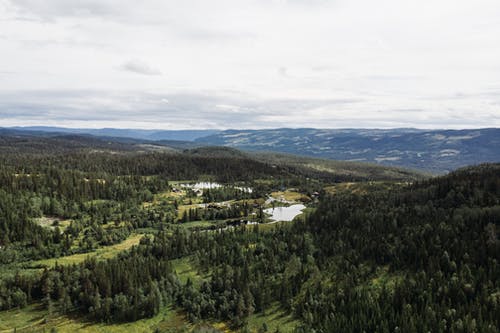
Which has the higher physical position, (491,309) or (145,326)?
(491,309)

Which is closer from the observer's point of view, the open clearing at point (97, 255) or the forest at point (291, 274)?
the forest at point (291, 274)

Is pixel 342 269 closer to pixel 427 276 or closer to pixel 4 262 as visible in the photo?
pixel 427 276

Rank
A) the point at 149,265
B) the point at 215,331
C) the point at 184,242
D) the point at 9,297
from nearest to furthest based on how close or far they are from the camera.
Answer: the point at 215,331
the point at 9,297
the point at 149,265
the point at 184,242

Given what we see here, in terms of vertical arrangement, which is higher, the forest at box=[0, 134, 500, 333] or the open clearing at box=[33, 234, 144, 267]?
the forest at box=[0, 134, 500, 333]

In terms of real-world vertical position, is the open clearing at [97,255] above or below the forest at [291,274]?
below

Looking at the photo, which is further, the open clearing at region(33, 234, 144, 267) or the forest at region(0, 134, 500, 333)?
the open clearing at region(33, 234, 144, 267)

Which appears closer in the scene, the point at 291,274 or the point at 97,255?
the point at 291,274

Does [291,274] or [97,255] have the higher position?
[291,274]

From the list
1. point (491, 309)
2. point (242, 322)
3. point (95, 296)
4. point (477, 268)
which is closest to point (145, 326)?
point (95, 296)

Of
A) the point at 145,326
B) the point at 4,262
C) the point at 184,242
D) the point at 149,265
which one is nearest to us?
the point at 145,326

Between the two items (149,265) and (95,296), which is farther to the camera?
(149,265)
